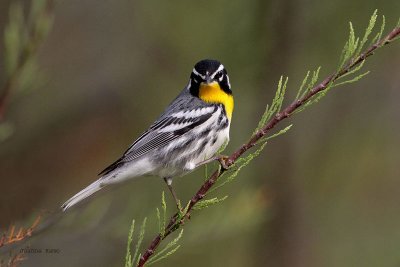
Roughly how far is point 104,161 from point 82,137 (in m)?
0.26

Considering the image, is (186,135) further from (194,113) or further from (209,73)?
(209,73)

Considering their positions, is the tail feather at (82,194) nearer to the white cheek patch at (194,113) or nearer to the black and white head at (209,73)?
the white cheek patch at (194,113)

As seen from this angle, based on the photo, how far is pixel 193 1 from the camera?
5.64 metres

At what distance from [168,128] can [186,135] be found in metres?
0.16

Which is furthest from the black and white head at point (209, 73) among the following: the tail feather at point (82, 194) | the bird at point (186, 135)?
the tail feather at point (82, 194)

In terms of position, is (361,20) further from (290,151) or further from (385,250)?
(385,250)

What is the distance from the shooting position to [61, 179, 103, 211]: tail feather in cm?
366

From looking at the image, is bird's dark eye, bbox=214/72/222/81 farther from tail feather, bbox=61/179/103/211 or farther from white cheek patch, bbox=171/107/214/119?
tail feather, bbox=61/179/103/211

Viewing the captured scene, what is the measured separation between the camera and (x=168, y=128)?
460cm

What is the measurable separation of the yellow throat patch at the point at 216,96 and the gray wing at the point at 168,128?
0.06m

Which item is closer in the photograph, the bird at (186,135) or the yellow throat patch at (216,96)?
the bird at (186,135)

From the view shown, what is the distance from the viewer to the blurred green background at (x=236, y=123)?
17.3 feet

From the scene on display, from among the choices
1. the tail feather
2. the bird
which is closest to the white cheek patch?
the bird

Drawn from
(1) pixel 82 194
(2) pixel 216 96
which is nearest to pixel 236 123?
(2) pixel 216 96
